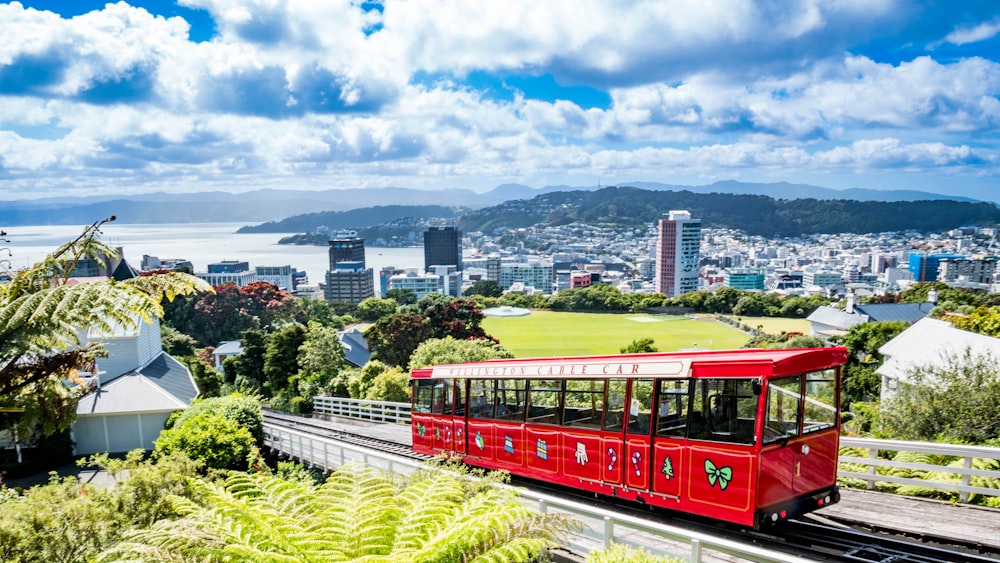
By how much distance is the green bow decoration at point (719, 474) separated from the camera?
8461mm

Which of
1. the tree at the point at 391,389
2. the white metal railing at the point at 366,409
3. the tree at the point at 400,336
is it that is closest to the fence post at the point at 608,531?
the white metal railing at the point at 366,409

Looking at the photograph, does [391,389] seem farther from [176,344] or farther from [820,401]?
[176,344]

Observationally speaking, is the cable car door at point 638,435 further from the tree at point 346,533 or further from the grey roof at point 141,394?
the grey roof at point 141,394

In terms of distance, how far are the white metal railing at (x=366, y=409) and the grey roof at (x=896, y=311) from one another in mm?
68363

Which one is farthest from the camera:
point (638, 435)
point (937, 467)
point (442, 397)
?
point (442, 397)

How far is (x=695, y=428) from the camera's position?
897 centimetres

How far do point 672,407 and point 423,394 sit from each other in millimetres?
7975

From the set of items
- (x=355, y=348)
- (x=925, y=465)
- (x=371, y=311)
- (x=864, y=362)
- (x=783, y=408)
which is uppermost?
(x=783, y=408)

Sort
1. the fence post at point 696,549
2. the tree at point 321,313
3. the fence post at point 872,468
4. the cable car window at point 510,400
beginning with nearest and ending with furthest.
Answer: the fence post at point 696,549 < the fence post at point 872,468 < the cable car window at point 510,400 < the tree at point 321,313

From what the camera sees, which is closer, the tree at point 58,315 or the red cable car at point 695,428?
the tree at point 58,315

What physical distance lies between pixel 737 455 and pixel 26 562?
8846 mm

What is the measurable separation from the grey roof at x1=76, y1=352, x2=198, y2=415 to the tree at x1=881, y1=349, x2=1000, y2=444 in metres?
24.6

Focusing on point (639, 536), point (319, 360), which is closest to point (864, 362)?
point (319, 360)

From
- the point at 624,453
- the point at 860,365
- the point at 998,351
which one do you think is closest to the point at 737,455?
the point at 624,453
